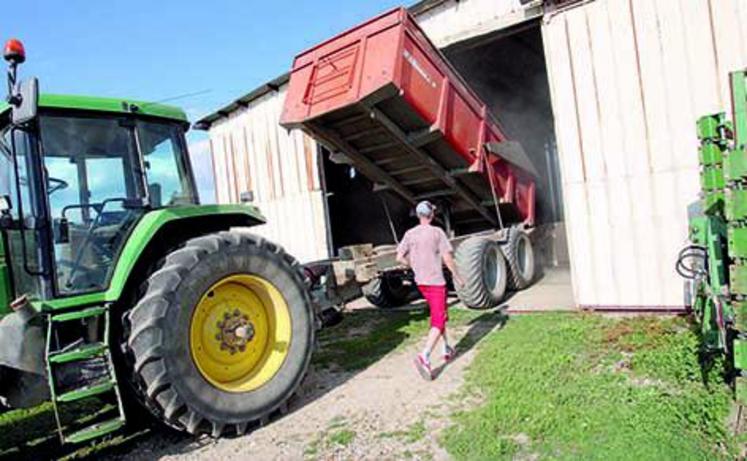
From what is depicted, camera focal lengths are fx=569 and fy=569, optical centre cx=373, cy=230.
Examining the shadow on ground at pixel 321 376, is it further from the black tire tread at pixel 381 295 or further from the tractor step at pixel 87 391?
the tractor step at pixel 87 391

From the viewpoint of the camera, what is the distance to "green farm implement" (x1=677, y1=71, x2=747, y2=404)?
3375 millimetres

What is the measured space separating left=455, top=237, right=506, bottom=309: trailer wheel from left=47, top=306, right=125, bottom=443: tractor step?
4309mm

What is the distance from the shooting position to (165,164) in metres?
4.52

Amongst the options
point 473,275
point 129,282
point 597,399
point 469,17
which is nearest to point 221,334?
point 129,282

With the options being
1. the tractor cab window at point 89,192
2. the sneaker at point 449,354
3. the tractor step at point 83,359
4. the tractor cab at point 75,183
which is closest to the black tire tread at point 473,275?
the sneaker at point 449,354

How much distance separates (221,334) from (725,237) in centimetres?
380

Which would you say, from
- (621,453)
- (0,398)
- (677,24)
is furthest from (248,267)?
(677,24)

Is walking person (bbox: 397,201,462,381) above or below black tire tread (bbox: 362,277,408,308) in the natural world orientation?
above

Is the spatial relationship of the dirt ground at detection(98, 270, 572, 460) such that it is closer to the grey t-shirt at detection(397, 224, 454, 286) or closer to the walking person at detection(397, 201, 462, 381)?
the walking person at detection(397, 201, 462, 381)

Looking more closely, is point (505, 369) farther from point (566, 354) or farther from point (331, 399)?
point (331, 399)

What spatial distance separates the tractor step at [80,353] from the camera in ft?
11.6

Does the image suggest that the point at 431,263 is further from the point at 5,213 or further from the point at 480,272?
the point at 5,213

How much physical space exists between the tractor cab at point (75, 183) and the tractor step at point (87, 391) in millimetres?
619

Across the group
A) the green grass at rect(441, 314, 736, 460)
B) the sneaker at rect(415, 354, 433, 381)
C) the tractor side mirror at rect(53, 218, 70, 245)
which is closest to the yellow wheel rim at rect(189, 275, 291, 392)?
the tractor side mirror at rect(53, 218, 70, 245)
